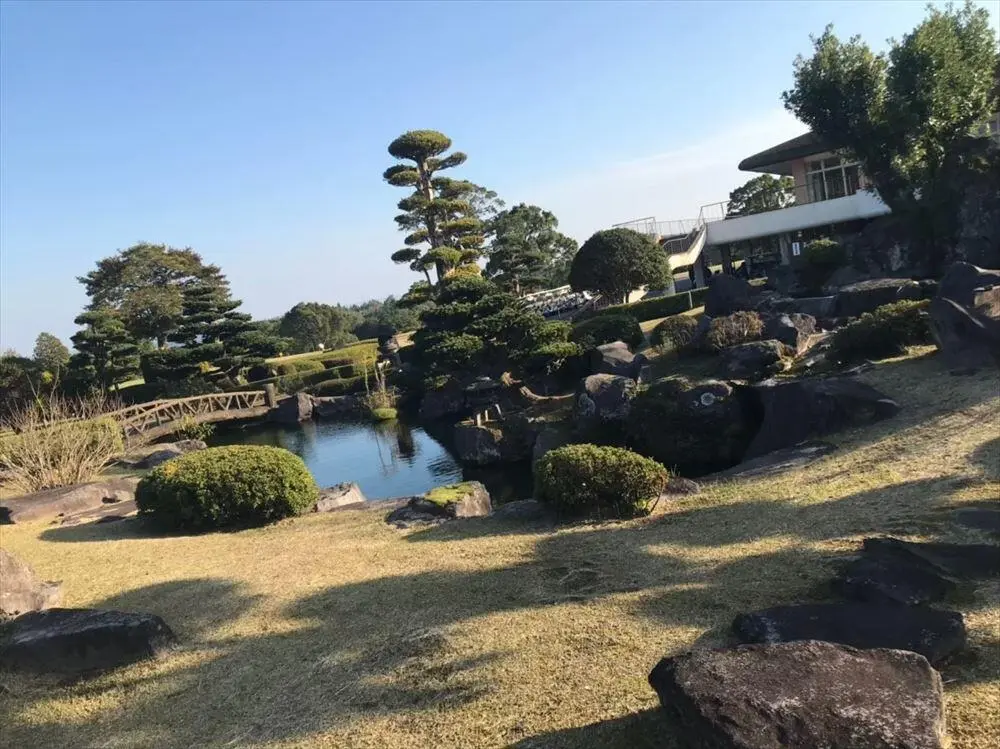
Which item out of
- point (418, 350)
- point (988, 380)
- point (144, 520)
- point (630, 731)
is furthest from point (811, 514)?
point (418, 350)

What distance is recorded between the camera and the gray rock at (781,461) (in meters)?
8.47

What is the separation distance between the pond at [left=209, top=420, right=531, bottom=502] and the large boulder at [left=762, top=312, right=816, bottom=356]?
5877mm

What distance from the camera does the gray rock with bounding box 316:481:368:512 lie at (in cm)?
974

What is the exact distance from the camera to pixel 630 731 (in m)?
3.21

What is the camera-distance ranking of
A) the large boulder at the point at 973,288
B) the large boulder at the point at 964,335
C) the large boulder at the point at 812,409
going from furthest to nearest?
the large boulder at the point at 973,288 < the large boulder at the point at 964,335 < the large boulder at the point at 812,409

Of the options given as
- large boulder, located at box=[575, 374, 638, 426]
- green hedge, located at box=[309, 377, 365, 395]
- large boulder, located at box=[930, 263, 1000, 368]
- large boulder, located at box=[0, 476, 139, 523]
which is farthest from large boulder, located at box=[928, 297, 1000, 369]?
green hedge, located at box=[309, 377, 365, 395]

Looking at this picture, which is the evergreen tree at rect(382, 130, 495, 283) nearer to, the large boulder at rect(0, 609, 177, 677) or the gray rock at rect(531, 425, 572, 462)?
the gray rock at rect(531, 425, 572, 462)

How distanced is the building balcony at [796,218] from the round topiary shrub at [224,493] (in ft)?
73.0

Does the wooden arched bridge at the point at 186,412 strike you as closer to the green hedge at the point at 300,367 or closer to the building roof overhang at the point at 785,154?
the green hedge at the point at 300,367

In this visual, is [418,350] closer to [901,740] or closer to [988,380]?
[988,380]

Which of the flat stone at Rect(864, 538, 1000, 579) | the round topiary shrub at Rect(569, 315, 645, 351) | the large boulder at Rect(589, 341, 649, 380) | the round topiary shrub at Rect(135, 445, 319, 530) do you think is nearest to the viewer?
the flat stone at Rect(864, 538, 1000, 579)

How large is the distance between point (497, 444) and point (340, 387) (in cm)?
1603

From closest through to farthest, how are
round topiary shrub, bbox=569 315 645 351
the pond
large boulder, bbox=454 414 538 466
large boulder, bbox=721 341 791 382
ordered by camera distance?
1. large boulder, bbox=721 341 791 382
2. the pond
3. large boulder, bbox=454 414 538 466
4. round topiary shrub, bbox=569 315 645 351

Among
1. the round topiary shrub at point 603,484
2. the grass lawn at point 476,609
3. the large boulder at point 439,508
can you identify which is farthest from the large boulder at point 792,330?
the large boulder at point 439,508
